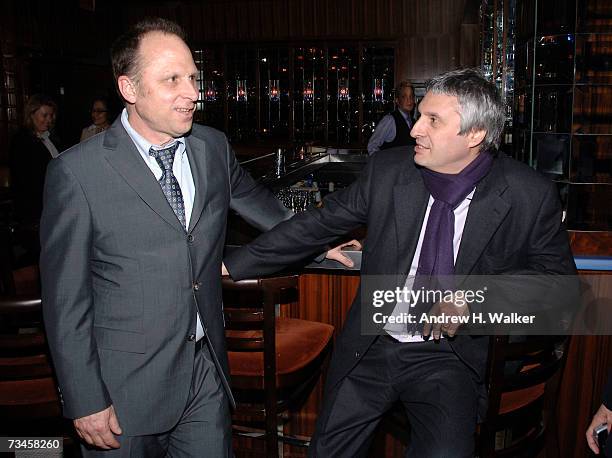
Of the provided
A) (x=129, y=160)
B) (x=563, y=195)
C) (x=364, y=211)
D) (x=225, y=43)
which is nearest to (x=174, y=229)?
(x=129, y=160)

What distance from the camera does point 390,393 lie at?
6.26ft

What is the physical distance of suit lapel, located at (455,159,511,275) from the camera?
1879 mm

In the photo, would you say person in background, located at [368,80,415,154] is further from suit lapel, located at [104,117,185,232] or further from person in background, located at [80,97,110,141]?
suit lapel, located at [104,117,185,232]

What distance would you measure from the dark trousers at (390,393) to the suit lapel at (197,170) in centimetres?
70

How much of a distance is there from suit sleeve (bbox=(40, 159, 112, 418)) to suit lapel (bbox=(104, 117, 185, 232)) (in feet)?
0.38

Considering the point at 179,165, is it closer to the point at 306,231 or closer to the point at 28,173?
the point at 306,231

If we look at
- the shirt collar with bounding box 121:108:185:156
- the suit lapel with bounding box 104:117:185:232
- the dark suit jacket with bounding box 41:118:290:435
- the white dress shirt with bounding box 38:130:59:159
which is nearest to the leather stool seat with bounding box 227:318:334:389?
the dark suit jacket with bounding box 41:118:290:435

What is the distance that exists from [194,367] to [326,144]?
1051 cm

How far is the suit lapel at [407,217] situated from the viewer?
75.4 inches

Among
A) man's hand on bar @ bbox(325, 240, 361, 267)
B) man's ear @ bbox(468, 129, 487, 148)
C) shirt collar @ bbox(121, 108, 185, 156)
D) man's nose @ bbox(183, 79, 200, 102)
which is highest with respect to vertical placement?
man's nose @ bbox(183, 79, 200, 102)

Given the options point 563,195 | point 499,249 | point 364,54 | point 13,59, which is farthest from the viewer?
point 364,54

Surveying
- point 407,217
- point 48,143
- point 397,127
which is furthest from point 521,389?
point 397,127

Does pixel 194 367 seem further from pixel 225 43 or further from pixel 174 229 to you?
pixel 225 43

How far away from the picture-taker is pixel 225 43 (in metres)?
12.3
